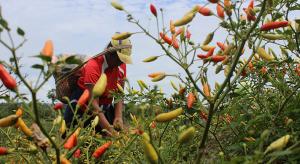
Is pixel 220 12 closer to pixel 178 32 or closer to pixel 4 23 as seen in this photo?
pixel 178 32

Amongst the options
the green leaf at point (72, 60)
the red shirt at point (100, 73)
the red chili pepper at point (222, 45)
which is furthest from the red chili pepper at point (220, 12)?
the red shirt at point (100, 73)

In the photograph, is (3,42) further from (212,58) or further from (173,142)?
(173,142)

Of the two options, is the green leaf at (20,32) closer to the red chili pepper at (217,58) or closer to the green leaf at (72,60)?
the green leaf at (72,60)

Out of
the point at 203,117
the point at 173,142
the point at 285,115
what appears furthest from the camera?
the point at 173,142

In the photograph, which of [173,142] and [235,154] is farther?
[173,142]

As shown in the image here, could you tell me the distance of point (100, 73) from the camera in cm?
406

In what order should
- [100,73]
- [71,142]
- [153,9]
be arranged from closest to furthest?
[71,142] < [153,9] < [100,73]

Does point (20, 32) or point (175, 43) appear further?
point (175, 43)

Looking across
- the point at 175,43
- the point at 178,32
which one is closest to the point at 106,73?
the point at 178,32

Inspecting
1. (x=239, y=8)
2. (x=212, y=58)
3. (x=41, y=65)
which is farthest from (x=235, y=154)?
(x=41, y=65)

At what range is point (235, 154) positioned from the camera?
1.99m

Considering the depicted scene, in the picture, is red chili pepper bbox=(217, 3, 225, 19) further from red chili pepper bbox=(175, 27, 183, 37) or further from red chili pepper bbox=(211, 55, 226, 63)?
red chili pepper bbox=(175, 27, 183, 37)

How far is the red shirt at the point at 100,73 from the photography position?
3.91 metres

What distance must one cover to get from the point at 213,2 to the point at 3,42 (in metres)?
0.71
